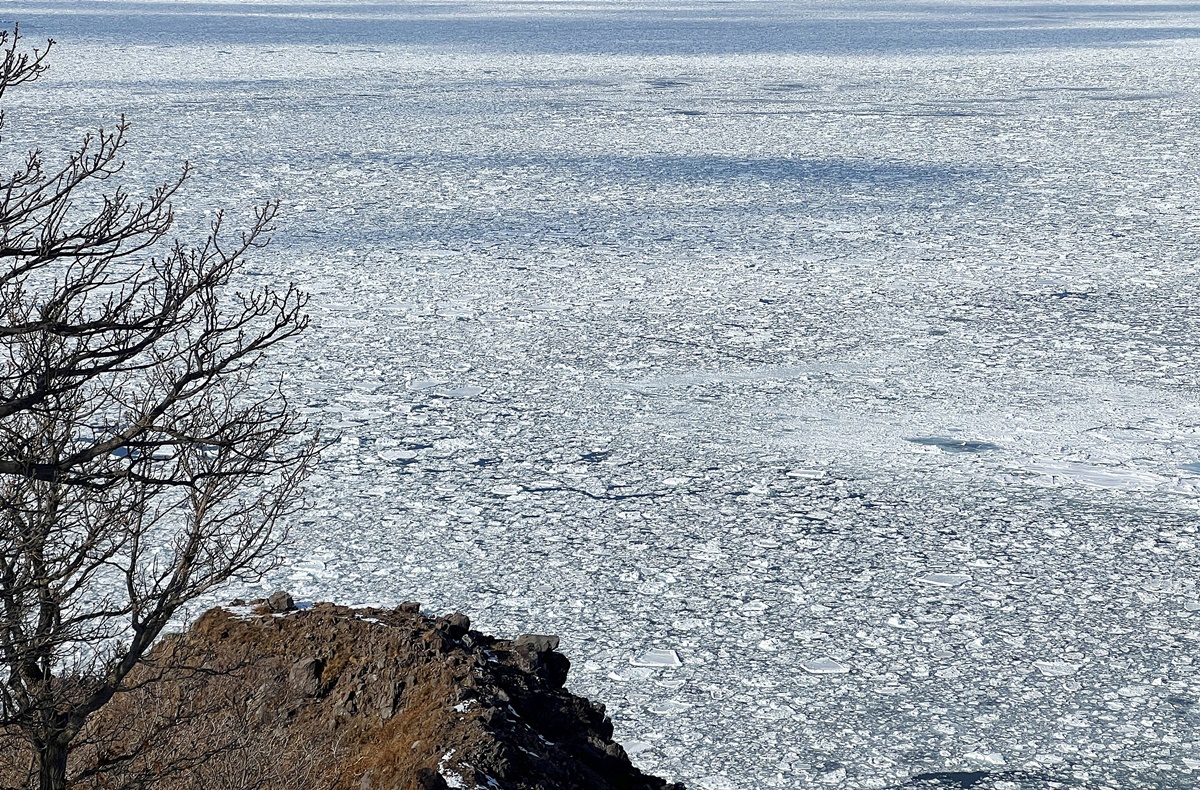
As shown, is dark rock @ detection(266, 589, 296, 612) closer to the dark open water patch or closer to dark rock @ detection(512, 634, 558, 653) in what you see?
dark rock @ detection(512, 634, 558, 653)

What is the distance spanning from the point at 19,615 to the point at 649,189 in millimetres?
7991

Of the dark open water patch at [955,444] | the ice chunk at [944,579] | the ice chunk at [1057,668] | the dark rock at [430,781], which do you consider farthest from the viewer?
the dark open water patch at [955,444]

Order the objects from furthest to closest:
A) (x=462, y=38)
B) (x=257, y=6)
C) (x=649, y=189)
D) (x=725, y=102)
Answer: (x=257, y=6), (x=462, y=38), (x=725, y=102), (x=649, y=189)

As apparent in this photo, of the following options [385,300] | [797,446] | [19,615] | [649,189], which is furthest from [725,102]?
[19,615]

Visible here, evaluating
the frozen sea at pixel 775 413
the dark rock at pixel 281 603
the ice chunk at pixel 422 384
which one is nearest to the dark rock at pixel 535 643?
the frozen sea at pixel 775 413

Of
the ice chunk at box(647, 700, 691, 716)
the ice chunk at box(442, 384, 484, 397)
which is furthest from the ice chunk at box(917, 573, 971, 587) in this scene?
the ice chunk at box(442, 384, 484, 397)

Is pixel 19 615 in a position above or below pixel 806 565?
above

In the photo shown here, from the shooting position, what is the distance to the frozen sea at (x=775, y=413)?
3.41 meters

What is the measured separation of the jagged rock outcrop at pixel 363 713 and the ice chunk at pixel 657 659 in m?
0.37

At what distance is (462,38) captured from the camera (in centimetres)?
2519

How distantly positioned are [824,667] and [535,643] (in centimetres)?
78

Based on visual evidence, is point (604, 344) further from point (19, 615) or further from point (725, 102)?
point (725, 102)

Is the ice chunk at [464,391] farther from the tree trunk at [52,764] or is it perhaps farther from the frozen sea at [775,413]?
the tree trunk at [52,764]

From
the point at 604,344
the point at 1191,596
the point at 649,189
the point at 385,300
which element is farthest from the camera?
the point at 649,189
